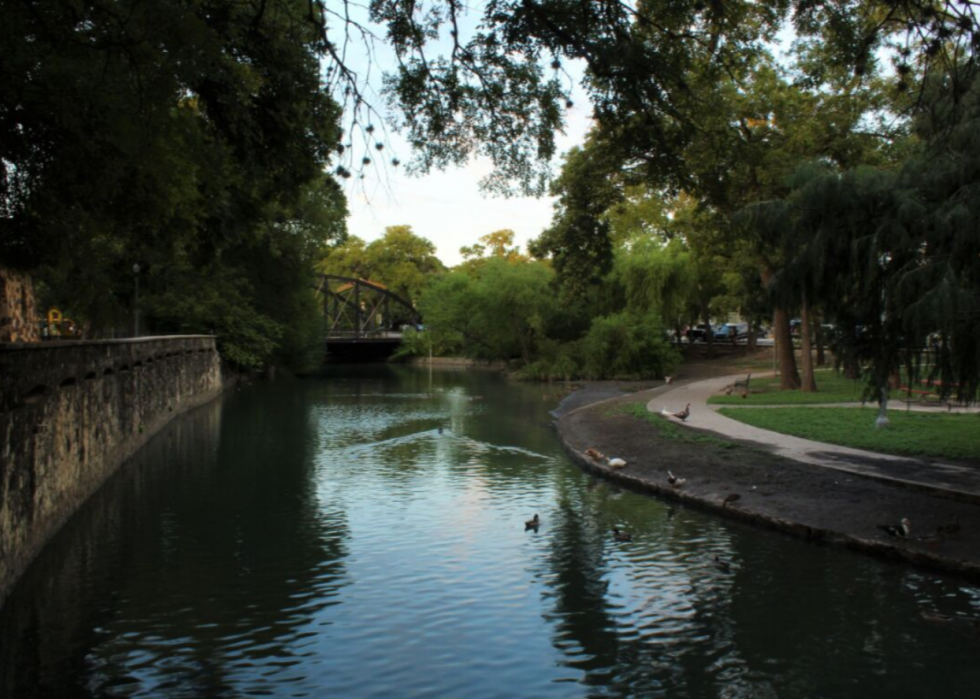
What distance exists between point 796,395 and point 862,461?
49.1 feet

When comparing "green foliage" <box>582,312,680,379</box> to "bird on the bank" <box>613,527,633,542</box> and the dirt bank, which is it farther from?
"bird on the bank" <box>613,527,633,542</box>

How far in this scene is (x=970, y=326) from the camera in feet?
42.7

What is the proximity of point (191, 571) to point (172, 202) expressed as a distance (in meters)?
5.34

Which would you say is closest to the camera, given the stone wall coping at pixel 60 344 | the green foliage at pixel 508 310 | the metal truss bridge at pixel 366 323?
the stone wall coping at pixel 60 344

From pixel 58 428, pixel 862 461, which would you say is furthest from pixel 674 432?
pixel 58 428

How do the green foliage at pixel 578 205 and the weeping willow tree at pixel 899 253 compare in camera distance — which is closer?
the weeping willow tree at pixel 899 253

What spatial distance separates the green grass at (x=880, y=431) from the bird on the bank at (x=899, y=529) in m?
4.93

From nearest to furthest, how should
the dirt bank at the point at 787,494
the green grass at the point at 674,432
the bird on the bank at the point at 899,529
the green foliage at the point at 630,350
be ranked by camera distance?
the dirt bank at the point at 787,494 → the bird on the bank at the point at 899,529 → the green grass at the point at 674,432 → the green foliage at the point at 630,350

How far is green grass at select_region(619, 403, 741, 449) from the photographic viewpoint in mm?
21734

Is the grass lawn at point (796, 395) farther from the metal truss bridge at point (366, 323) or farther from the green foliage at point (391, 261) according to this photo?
the green foliage at point (391, 261)

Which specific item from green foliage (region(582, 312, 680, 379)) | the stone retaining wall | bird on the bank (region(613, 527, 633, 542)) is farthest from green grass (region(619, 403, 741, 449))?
green foliage (region(582, 312, 680, 379))

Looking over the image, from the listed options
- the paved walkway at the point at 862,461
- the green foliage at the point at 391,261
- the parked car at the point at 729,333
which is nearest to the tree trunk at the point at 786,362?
the paved walkway at the point at 862,461

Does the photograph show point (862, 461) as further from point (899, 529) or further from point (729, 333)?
point (729, 333)

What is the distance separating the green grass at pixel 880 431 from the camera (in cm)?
1858
